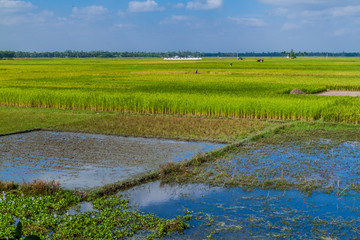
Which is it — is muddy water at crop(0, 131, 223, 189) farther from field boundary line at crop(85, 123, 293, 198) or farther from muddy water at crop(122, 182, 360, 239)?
muddy water at crop(122, 182, 360, 239)

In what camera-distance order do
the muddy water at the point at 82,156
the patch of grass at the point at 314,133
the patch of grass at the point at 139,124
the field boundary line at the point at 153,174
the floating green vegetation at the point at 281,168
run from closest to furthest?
the field boundary line at the point at 153,174 < the floating green vegetation at the point at 281,168 < the muddy water at the point at 82,156 < the patch of grass at the point at 314,133 < the patch of grass at the point at 139,124

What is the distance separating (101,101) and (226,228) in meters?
15.1

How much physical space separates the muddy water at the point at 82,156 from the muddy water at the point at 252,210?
141cm

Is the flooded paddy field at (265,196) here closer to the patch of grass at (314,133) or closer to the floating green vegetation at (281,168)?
the floating green vegetation at (281,168)

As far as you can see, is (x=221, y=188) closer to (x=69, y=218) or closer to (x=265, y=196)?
(x=265, y=196)

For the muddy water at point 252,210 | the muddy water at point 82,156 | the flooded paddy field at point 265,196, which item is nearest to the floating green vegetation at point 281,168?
the flooded paddy field at point 265,196

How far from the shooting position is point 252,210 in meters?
7.10

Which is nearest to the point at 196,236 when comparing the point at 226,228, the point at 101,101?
the point at 226,228

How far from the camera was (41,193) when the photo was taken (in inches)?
307

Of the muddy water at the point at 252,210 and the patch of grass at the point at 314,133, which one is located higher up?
the patch of grass at the point at 314,133

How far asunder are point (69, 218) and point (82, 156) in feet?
15.0

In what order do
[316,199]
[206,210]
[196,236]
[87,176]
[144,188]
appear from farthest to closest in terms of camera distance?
[87,176] < [144,188] < [316,199] < [206,210] < [196,236]

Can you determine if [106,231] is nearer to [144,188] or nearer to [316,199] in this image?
[144,188]

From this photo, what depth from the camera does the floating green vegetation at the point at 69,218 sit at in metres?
6.12
